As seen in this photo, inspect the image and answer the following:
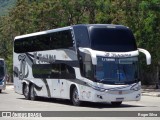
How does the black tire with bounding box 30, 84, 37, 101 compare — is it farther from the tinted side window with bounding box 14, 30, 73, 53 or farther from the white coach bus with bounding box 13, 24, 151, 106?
the white coach bus with bounding box 13, 24, 151, 106

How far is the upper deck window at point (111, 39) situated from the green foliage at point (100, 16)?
614 inches

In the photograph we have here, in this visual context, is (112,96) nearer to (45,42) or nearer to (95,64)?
(95,64)

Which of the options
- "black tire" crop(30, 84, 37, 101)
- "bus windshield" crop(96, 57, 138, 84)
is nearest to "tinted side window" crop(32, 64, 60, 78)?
"black tire" crop(30, 84, 37, 101)

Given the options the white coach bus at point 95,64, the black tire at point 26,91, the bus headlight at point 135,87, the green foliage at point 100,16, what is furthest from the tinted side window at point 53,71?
the green foliage at point 100,16

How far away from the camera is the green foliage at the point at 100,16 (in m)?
39.5

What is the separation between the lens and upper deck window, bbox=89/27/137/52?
22562 millimetres

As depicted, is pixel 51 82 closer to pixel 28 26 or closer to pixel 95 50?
pixel 95 50

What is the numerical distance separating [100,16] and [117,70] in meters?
22.2

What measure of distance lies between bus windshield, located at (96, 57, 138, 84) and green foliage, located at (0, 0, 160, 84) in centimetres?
1633

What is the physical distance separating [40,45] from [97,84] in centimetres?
716

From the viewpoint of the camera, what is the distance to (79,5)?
4656 cm

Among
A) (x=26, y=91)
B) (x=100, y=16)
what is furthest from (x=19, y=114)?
(x=100, y=16)

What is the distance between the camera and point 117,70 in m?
22.4

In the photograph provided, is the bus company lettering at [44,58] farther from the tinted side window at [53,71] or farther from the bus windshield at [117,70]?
the bus windshield at [117,70]
